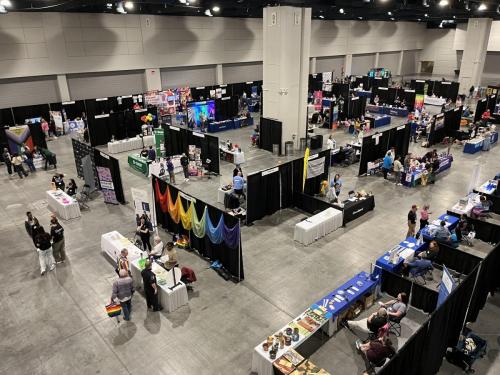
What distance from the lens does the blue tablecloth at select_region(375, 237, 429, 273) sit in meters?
10.4

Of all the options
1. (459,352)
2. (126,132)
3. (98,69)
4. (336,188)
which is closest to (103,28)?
(98,69)

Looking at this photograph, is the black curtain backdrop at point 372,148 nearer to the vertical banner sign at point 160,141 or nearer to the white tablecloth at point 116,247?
the vertical banner sign at point 160,141

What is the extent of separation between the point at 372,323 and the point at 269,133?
1546 centimetres

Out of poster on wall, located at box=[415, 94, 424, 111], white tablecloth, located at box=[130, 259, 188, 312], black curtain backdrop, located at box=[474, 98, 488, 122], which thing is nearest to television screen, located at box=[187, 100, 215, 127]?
poster on wall, located at box=[415, 94, 424, 111]

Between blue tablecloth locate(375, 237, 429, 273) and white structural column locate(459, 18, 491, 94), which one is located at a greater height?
white structural column locate(459, 18, 491, 94)

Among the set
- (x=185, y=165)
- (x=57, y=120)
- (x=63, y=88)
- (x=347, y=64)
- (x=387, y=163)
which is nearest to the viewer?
(x=387, y=163)

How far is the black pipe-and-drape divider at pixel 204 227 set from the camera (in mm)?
10461

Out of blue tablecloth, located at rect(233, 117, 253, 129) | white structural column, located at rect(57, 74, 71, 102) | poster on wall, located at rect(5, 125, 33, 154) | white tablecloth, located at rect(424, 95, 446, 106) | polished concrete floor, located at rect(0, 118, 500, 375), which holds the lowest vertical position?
polished concrete floor, located at rect(0, 118, 500, 375)

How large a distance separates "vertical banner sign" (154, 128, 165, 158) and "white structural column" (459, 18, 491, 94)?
30281 mm

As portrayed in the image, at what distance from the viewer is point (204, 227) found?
11.4 m

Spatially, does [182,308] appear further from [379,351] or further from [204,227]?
[379,351]

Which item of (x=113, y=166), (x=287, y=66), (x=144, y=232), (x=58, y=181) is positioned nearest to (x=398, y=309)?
(x=144, y=232)

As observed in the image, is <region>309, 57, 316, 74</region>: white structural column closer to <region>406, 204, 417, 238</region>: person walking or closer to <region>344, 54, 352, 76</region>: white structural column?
<region>344, 54, 352, 76</region>: white structural column

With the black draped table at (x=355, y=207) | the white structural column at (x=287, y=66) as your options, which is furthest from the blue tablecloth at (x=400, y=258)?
the white structural column at (x=287, y=66)
